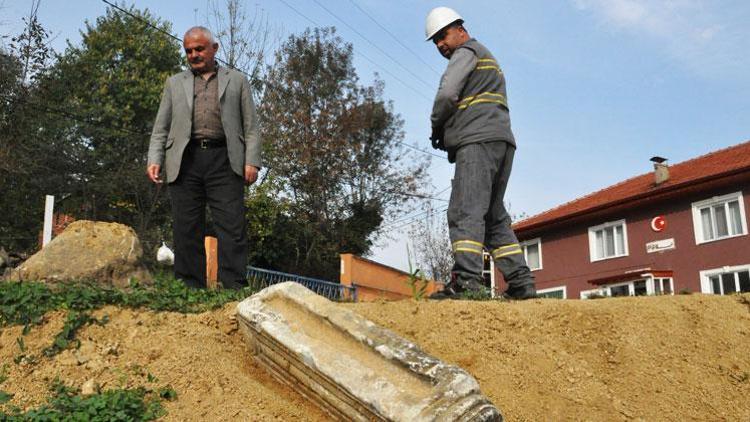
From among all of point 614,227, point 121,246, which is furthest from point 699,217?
point 121,246

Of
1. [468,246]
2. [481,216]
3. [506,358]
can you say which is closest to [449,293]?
[468,246]

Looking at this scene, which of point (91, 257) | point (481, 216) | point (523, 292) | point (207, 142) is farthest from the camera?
point (91, 257)

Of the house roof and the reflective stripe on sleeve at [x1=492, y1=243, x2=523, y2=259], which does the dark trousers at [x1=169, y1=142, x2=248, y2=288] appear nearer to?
the reflective stripe on sleeve at [x1=492, y1=243, x2=523, y2=259]

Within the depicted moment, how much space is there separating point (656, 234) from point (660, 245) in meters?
0.42

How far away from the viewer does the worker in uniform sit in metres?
5.09

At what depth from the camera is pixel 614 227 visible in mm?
26562

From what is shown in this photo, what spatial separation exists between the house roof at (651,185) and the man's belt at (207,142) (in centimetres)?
2042

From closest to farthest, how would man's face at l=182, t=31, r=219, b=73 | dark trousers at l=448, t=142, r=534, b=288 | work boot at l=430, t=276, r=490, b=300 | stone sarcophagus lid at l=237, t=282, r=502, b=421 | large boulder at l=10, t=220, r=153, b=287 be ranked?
stone sarcophagus lid at l=237, t=282, r=502, b=421
work boot at l=430, t=276, r=490, b=300
dark trousers at l=448, t=142, r=534, b=288
man's face at l=182, t=31, r=219, b=73
large boulder at l=10, t=220, r=153, b=287

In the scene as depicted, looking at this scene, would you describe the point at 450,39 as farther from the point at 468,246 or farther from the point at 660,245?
the point at 660,245

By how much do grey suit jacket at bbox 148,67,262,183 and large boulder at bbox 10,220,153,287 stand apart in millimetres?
2374

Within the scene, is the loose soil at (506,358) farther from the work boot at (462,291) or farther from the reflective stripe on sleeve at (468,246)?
the reflective stripe on sleeve at (468,246)

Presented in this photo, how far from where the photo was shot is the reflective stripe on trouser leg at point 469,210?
503 cm

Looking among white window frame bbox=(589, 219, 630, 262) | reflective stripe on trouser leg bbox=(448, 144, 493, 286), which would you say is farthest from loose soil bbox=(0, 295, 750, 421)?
white window frame bbox=(589, 219, 630, 262)

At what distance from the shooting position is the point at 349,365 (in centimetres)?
312
